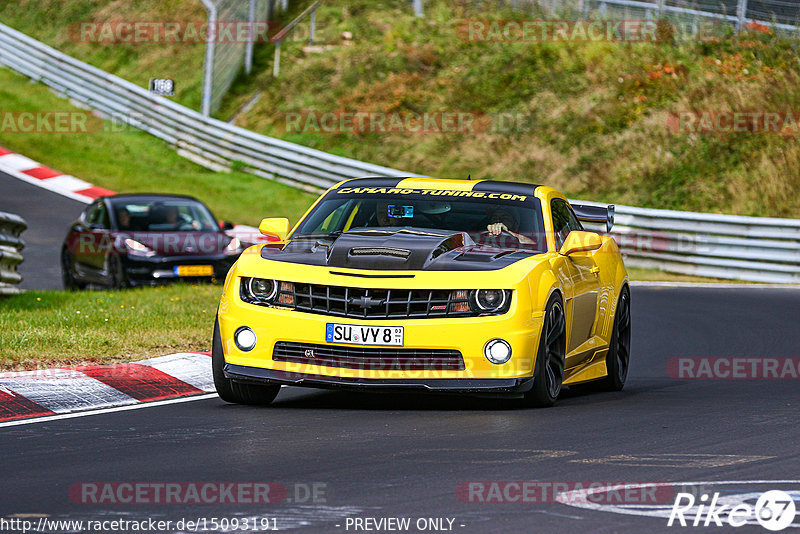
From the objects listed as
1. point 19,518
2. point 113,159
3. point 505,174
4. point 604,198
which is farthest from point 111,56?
point 19,518

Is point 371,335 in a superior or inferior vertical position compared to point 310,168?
inferior

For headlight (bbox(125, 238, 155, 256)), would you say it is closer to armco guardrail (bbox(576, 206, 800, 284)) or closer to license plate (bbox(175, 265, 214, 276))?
license plate (bbox(175, 265, 214, 276))

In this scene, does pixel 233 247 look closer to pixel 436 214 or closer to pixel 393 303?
pixel 436 214

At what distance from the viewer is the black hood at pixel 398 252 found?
845 centimetres

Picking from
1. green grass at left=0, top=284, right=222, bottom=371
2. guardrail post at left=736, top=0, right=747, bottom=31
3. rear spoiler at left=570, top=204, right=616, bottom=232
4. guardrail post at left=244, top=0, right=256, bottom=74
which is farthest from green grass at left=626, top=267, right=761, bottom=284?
guardrail post at left=244, top=0, right=256, bottom=74

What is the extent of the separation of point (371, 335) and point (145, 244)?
10.6m

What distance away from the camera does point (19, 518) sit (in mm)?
5410

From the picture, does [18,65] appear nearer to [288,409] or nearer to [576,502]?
[288,409]

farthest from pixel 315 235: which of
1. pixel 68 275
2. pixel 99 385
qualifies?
pixel 68 275

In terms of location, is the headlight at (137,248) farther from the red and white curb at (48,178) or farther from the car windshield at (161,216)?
the red and white curb at (48,178)

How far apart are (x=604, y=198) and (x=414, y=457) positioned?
2127 centimetres

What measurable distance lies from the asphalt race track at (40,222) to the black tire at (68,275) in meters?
0.52

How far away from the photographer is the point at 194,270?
1842 cm

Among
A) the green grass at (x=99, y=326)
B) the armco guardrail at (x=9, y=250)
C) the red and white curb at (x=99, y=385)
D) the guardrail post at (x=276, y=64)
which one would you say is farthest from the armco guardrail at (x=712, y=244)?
the guardrail post at (x=276, y=64)
